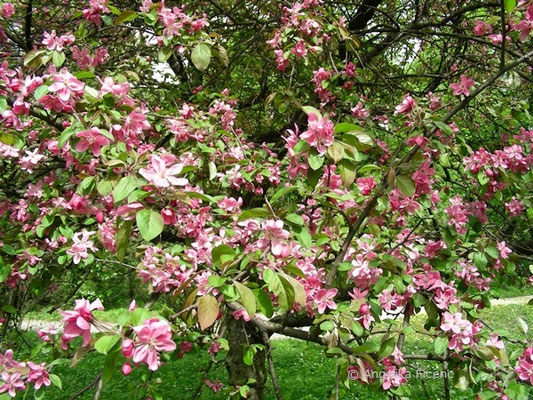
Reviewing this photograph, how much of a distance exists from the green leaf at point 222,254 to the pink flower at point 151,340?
0.26m

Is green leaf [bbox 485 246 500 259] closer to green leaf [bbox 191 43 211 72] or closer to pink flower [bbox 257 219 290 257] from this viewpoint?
pink flower [bbox 257 219 290 257]

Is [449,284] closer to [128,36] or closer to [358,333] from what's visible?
[358,333]

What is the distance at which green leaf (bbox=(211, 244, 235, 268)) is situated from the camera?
1.25m

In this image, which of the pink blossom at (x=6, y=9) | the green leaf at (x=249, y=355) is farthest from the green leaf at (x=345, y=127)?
the pink blossom at (x=6, y=9)

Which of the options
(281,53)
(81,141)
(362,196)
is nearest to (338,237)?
(362,196)

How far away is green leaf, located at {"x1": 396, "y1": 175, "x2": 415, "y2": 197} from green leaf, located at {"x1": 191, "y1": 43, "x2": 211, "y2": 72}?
3.92 ft

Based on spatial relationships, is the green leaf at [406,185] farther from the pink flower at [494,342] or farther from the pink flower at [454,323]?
the pink flower at [494,342]

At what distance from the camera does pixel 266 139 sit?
14.4 ft

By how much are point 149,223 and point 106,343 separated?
1.04 feet

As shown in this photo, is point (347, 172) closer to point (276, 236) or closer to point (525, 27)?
point (276, 236)

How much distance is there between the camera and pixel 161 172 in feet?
3.96

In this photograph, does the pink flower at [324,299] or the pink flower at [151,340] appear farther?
the pink flower at [324,299]

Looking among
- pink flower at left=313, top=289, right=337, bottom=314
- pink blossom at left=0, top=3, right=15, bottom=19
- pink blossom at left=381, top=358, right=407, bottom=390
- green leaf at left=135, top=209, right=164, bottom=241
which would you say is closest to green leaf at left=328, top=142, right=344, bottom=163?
green leaf at left=135, top=209, right=164, bottom=241

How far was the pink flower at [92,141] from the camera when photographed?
1.53 meters
